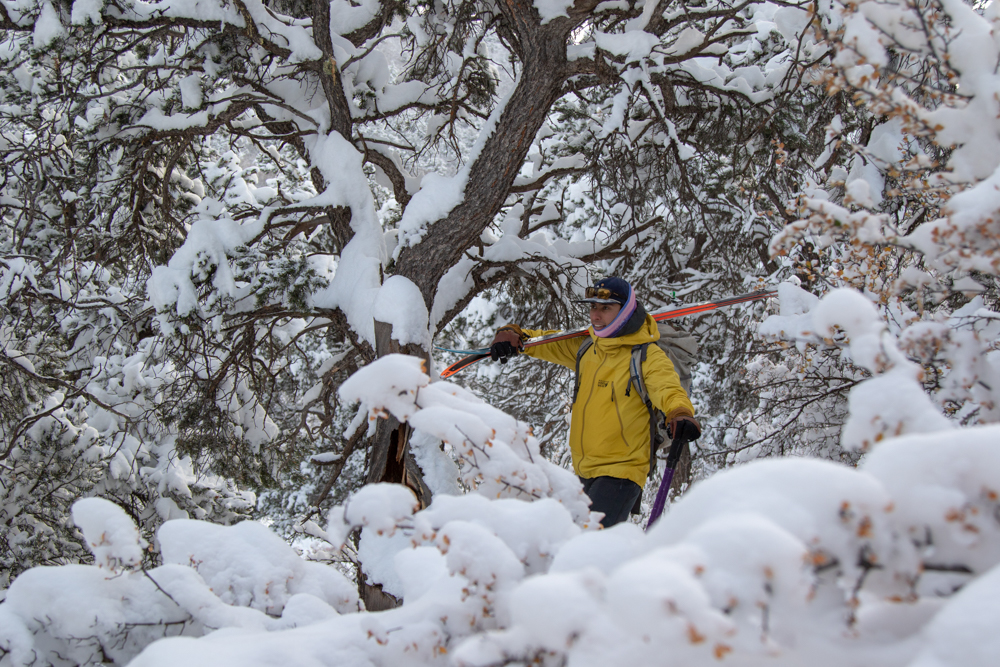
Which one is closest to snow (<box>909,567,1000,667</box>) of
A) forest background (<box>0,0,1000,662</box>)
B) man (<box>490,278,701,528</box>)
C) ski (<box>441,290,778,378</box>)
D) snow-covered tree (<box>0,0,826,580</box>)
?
forest background (<box>0,0,1000,662</box>)

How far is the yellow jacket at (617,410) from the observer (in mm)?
3365

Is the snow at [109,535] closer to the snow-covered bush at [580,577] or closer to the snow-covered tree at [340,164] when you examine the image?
the snow-covered bush at [580,577]

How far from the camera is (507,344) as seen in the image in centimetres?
420

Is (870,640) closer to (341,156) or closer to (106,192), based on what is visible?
(341,156)

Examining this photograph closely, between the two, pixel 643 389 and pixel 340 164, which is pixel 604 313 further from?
pixel 340 164

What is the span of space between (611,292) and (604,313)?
124mm

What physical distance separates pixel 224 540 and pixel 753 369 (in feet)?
11.4

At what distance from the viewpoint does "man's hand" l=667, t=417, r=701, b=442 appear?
2.88m

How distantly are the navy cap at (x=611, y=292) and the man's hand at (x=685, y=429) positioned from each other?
84 cm

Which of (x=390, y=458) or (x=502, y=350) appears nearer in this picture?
(x=390, y=458)

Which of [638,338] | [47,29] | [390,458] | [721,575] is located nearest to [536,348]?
[638,338]

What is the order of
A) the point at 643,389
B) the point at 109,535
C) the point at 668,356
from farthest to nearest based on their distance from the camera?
the point at 668,356 → the point at 643,389 → the point at 109,535

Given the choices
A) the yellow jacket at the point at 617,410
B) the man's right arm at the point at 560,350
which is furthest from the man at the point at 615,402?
the man's right arm at the point at 560,350

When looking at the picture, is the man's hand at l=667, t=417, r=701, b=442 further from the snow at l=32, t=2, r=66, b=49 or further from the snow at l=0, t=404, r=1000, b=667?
the snow at l=32, t=2, r=66, b=49
